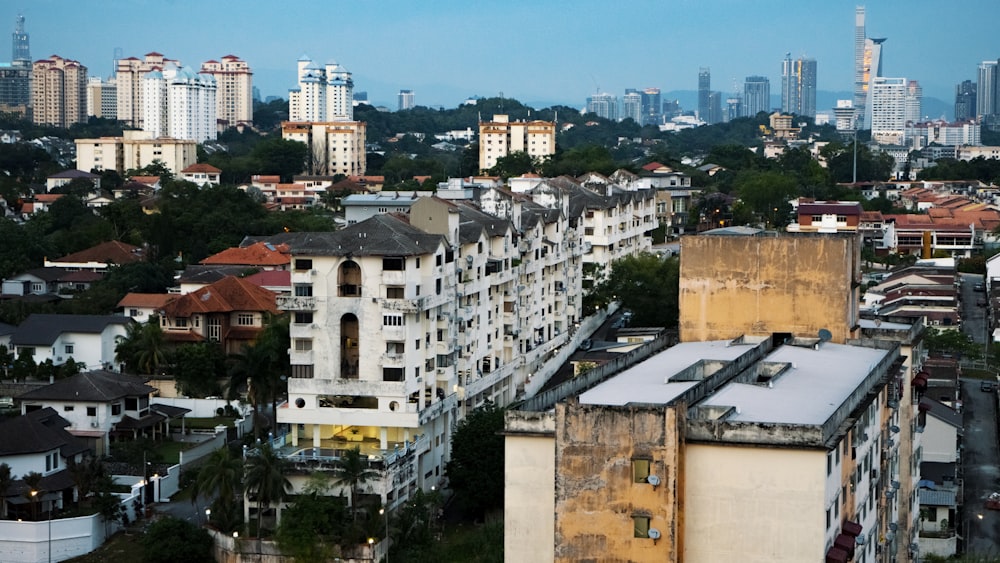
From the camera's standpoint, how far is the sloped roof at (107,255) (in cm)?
3525

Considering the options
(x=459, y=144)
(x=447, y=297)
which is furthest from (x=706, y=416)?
(x=459, y=144)

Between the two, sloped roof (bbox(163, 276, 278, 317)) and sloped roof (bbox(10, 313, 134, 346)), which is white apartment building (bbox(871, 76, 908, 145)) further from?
sloped roof (bbox(10, 313, 134, 346))

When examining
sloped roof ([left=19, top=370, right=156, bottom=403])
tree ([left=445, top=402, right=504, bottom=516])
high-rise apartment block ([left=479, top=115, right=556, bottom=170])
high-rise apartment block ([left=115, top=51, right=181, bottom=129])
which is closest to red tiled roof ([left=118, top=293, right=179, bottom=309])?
sloped roof ([left=19, top=370, right=156, bottom=403])

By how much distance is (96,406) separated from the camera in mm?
21688

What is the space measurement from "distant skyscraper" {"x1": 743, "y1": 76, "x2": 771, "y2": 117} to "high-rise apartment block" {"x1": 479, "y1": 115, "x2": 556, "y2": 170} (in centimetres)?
13231

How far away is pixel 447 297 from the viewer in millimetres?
20953

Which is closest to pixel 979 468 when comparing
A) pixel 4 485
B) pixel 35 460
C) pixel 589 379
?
pixel 589 379

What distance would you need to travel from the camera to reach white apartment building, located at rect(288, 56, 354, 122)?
301ft

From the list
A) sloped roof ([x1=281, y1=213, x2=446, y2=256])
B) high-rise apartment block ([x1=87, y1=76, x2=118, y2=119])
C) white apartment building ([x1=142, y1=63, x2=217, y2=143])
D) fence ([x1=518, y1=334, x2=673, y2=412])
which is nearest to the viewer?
fence ([x1=518, y1=334, x2=673, y2=412])

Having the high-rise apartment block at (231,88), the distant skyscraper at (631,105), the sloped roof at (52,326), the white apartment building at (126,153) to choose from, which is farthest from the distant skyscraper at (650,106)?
the sloped roof at (52,326)

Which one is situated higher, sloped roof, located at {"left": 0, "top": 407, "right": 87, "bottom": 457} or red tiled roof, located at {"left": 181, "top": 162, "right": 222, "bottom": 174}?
red tiled roof, located at {"left": 181, "top": 162, "right": 222, "bottom": 174}

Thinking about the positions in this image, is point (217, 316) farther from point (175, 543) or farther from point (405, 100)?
point (405, 100)

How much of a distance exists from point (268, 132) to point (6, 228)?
2418 inches

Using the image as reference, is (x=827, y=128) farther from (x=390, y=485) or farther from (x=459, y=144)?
(x=390, y=485)
